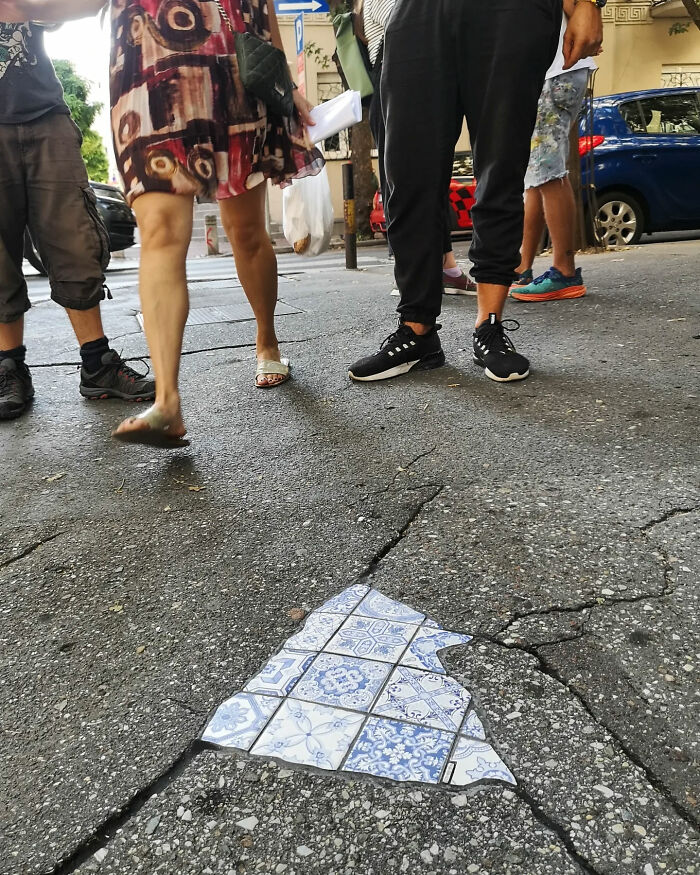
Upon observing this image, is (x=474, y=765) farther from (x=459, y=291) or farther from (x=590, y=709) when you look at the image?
(x=459, y=291)

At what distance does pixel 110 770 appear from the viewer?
3.33ft

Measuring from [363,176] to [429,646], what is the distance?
14093 mm

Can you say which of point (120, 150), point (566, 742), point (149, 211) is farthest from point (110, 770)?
point (120, 150)

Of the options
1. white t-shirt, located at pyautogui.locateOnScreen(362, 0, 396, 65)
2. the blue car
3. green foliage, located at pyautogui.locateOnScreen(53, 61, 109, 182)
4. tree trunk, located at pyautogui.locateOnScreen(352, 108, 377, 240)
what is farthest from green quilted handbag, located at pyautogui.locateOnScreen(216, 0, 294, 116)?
green foliage, located at pyautogui.locateOnScreen(53, 61, 109, 182)

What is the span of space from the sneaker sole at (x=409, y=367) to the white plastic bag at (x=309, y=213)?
203cm

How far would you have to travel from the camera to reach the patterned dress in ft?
6.67

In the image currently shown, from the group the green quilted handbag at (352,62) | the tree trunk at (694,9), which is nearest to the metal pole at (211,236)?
the tree trunk at (694,9)

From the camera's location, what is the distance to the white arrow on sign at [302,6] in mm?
6496

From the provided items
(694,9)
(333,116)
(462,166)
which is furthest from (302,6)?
(694,9)

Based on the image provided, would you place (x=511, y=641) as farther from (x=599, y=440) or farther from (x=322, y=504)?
(x=599, y=440)

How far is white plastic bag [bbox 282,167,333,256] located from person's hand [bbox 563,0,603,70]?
217 cm

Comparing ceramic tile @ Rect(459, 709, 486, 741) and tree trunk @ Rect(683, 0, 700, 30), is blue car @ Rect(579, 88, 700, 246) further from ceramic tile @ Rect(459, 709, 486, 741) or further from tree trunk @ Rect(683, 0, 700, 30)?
ceramic tile @ Rect(459, 709, 486, 741)

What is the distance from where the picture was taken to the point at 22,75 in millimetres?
2584

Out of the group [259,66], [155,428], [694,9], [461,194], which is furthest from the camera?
[461,194]
